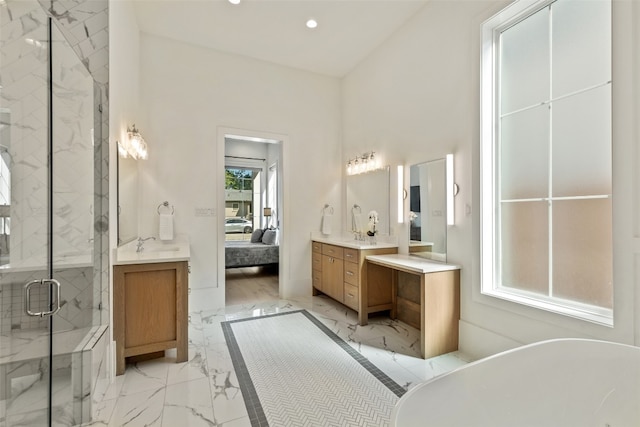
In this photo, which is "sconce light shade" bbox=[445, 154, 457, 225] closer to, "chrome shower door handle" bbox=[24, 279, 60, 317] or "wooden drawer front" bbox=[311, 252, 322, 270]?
"wooden drawer front" bbox=[311, 252, 322, 270]

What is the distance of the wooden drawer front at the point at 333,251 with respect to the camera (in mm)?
3557

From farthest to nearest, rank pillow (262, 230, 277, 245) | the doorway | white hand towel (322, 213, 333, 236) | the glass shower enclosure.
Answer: the doorway → pillow (262, 230, 277, 245) → white hand towel (322, 213, 333, 236) → the glass shower enclosure

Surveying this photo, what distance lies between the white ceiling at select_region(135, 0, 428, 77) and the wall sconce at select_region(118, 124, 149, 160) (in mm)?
1362

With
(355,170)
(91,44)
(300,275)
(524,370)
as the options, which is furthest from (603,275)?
(91,44)

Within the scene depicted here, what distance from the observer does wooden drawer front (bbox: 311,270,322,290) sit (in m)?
4.08

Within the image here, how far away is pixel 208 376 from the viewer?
2129mm

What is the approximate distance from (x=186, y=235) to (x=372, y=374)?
2.74 m

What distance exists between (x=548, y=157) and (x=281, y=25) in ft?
10.0

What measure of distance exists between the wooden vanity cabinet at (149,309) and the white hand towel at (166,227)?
1.22 m

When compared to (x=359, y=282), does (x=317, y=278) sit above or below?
below

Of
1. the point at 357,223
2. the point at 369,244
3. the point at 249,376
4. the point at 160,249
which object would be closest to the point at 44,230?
the point at 160,249

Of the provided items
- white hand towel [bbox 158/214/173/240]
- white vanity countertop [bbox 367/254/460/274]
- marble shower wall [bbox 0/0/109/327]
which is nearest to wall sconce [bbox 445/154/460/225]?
white vanity countertop [bbox 367/254/460/274]

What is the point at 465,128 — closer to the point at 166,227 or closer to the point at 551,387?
the point at 551,387

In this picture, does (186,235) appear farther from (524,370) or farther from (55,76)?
(524,370)
